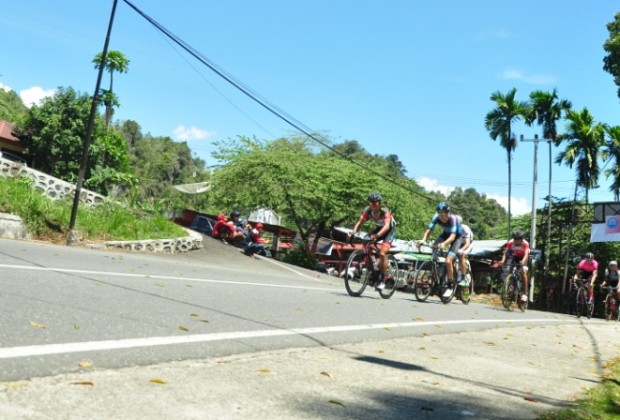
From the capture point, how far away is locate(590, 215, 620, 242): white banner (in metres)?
27.6

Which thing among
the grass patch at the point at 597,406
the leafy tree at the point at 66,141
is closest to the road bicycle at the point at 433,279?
the grass patch at the point at 597,406

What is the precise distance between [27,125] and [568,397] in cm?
3379

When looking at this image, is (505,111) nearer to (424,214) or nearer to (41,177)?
(424,214)

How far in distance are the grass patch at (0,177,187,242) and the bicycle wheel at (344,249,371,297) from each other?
328 inches

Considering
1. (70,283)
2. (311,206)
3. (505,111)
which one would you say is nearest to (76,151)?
(311,206)

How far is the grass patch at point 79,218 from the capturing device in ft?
Result: 49.9

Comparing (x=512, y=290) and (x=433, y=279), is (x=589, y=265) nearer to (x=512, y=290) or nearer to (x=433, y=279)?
(x=512, y=290)

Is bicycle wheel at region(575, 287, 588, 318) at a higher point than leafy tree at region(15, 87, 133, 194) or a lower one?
lower

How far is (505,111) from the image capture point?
45375 mm

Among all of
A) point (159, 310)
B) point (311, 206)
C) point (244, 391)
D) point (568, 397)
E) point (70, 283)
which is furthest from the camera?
point (311, 206)

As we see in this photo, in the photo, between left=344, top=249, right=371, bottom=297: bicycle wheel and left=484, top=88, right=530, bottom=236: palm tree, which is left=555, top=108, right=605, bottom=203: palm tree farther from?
left=344, top=249, right=371, bottom=297: bicycle wheel

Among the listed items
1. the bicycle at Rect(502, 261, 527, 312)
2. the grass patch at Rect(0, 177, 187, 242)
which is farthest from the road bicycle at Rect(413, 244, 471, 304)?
the grass patch at Rect(0, 177, 187, 242)

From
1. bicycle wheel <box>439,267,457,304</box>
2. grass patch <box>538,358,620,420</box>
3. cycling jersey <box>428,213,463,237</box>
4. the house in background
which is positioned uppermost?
the house in background

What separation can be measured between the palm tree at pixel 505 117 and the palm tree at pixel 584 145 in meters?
3.75
